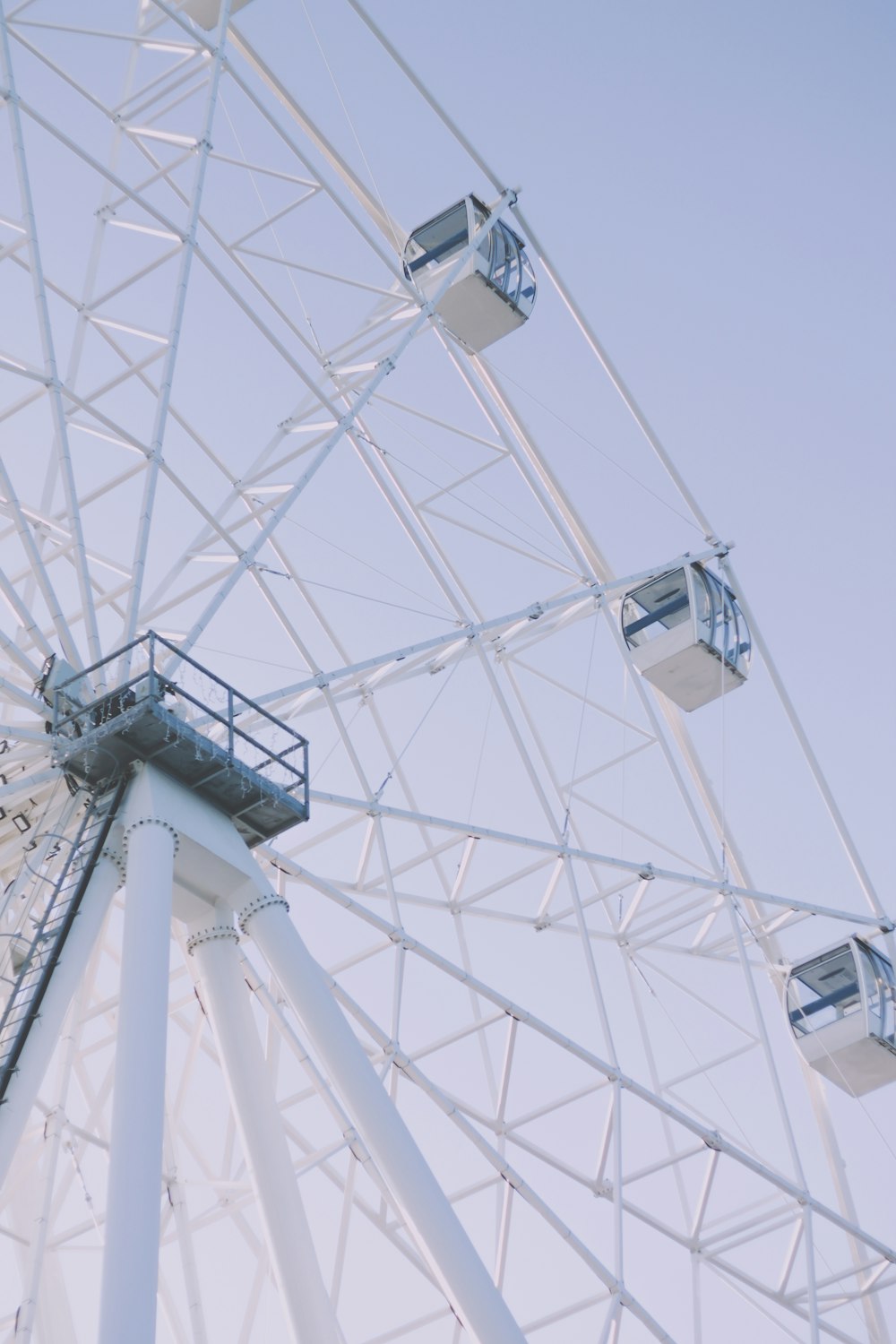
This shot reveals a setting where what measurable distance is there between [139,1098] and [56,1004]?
5.31 feet

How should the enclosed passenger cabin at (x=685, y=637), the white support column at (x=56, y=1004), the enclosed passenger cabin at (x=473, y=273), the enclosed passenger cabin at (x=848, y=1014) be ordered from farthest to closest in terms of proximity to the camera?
the enclosed passenger cabin at (x=848, y=1014) → the enclosed passenger cabin at (x=685, y=637) → the enclosed passenger cabin at (x=473, y=273) → the white support column at (x=56, y=1004)

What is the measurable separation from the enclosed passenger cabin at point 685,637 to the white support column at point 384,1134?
41.1 feet

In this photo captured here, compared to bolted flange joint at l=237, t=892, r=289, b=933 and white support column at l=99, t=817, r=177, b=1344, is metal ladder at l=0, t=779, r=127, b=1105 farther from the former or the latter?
bolted flange joint at l=237, t=892, r=289, b=933

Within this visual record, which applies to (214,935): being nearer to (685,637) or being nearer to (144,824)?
(144,824)

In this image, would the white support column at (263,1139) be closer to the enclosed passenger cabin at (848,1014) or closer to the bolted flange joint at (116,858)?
the bolted flange joint at (116,858)

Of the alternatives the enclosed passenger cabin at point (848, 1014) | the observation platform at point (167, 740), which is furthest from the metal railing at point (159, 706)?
the enclosed passenger cabin at point (848, 1014)

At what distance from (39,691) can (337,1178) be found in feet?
31.7

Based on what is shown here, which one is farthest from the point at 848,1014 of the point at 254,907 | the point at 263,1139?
the point at 263,1139

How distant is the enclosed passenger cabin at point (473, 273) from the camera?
28.2 m

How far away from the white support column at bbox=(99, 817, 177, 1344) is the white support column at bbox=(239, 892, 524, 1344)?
1.54 m

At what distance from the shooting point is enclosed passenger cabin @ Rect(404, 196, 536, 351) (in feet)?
92.6

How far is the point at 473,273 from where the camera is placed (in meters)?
27.9

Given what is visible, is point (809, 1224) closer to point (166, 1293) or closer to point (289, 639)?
point (166, 1293)

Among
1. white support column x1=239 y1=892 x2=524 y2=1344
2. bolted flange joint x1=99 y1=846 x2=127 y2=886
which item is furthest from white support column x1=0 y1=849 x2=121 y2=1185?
white support column x1=239 y1=892 x2=524 y2=1344
